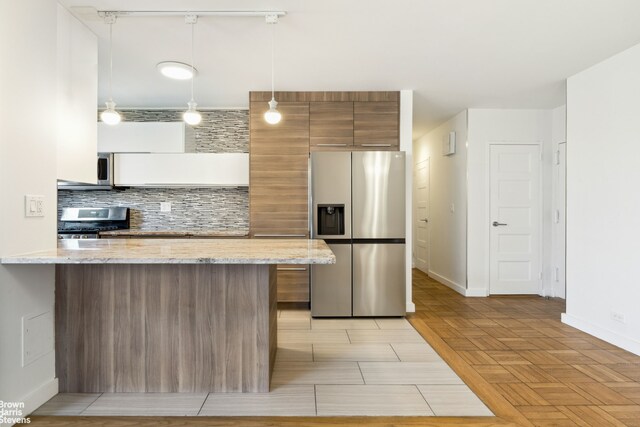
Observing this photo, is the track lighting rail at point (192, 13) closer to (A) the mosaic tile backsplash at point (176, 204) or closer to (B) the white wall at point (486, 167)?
(A) the mosaic tile backsplash at point (176, 204)

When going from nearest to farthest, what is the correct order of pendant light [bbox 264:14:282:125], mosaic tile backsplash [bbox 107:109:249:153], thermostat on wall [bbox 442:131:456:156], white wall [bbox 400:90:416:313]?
pendant light [bbox 264:14:282:125]
white wall [bbox 400:90:416:313]
mosaic tile backsplash [bbox 107:109:249:153]
thermostat on wall [bbox 442:131:456:156]

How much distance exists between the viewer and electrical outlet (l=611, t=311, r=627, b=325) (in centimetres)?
287

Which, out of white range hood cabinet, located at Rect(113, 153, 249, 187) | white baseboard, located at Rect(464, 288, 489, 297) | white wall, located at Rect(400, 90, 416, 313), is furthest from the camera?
white baseboard, located at Rect(464, 288, 489, 297)

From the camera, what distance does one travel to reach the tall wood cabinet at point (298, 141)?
385 centimetres

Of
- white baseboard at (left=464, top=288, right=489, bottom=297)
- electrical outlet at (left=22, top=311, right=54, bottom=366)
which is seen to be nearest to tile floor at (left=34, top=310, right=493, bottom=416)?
electrical outlet at (left=22, top=311, right=54, bottom=366)

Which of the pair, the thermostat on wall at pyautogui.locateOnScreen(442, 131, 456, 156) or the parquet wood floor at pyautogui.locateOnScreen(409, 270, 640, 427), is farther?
the thermostat on wall at pyautogui.locateOnScreen(442, 131, 456, 156)

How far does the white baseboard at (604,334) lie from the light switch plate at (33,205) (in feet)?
13.6

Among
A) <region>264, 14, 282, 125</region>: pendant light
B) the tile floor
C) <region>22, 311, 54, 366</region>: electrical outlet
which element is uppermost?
<region>264, 14, 282, 125</region>: pendant light

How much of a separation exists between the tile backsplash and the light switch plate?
94.9 inches

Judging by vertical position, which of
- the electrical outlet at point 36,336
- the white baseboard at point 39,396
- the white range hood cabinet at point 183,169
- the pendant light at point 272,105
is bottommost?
the white baseboard at point 39,396

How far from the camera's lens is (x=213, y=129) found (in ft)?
14.4

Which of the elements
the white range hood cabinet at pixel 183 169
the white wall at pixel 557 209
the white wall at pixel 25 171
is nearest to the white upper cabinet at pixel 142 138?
the white range hood cabinet at pixel 183 169

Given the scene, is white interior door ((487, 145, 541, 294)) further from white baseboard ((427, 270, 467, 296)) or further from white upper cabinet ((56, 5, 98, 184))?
white upper cabinet ((56, 5, 98, 184))

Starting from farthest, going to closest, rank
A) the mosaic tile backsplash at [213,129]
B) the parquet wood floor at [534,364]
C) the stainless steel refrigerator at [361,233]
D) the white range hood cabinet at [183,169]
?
the mosaic tile backsplash at [213,129] → the white range hood cabinet at [183,169] → the stainless steel refrigerator at [361,233] → the parquet wood floor at [534,364]
